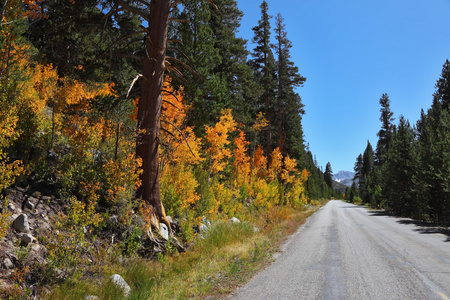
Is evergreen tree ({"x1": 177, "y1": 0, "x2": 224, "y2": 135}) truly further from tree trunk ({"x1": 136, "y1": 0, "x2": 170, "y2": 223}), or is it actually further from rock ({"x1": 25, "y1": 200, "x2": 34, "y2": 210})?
rock ({"x1": 25, "y1": 200, "x2": 34, "y2": 210})

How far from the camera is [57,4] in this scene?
9.86 m

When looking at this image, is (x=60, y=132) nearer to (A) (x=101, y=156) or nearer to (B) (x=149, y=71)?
(A) (x=101, y=156)

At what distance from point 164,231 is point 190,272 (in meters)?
1.62

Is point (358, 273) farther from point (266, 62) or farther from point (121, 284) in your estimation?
point (266, 62)

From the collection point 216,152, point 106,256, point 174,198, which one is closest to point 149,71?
point 174,198

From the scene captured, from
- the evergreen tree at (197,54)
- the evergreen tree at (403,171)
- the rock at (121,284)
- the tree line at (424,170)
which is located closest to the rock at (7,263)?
the rock at (121,284)

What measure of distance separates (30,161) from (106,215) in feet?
7.45

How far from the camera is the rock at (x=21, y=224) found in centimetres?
464

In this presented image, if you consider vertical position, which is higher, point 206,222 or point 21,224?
point 21,224

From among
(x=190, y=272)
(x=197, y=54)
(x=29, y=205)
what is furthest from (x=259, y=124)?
(x=29, y=205)

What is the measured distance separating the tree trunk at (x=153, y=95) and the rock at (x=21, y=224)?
130 inches

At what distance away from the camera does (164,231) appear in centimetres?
744

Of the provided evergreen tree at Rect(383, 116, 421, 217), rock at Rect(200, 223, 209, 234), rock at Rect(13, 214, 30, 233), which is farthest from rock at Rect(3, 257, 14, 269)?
evergreen tree at Rect(383, 116, 421, 217)

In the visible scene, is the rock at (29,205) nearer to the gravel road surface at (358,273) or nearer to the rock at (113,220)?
the rock at (113,220)
